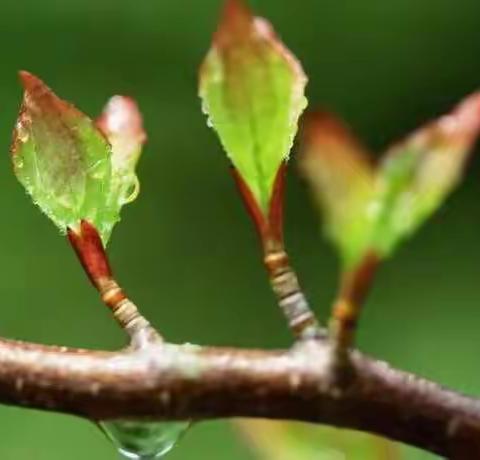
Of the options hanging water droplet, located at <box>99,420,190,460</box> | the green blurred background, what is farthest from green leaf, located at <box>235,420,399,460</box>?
the green blurred background

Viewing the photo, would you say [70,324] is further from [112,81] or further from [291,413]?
[291,413]

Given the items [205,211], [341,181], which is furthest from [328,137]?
[205,211]

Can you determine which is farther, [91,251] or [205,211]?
[205,211]

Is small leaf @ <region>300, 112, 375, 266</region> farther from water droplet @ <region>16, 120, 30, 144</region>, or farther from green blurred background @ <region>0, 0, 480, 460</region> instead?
green blurred background @ <region>0, 0, 480, 460</region>

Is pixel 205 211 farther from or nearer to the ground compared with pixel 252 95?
farther from the ground

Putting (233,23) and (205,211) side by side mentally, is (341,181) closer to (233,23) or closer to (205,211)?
(233,23)

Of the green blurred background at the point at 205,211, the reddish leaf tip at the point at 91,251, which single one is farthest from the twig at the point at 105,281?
the green blurred background at the point at 205,211

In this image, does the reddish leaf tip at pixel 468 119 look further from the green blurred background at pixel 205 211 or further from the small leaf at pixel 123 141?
the green blurred background at pixel 205 211

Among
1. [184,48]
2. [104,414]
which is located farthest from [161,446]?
[184,48]
